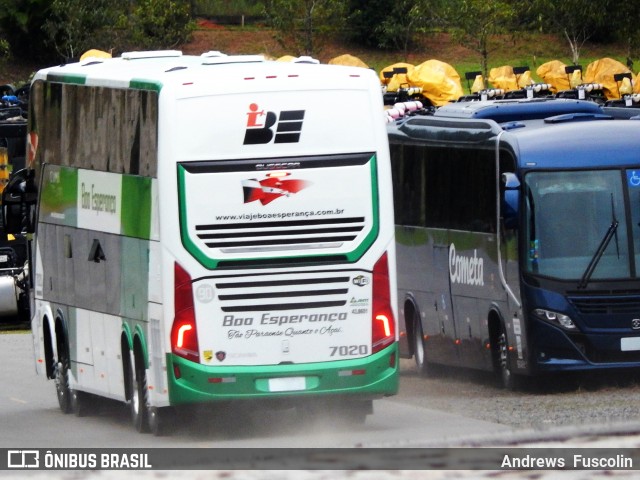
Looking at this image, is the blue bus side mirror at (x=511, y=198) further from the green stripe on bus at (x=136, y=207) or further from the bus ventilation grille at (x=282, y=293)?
the green stripe on bus at (x=136, y=207)

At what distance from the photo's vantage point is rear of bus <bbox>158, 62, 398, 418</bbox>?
16156mm

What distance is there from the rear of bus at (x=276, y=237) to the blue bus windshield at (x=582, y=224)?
4197mm

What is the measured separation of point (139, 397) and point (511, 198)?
5.14 meters

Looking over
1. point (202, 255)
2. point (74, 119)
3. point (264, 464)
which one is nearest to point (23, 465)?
point (264, 464)

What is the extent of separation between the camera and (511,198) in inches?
806

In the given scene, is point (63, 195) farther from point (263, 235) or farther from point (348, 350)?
point (348, 350)

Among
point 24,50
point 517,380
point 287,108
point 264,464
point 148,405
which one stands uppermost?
point 287,108

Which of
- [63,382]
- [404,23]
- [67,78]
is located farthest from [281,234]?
[404,23]

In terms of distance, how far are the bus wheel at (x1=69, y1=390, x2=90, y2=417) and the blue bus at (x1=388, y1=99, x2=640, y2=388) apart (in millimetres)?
4717

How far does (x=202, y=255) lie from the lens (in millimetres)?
16141

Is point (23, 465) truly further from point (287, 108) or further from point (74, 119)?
point (74, 119)

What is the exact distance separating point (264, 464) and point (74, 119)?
7966 mm

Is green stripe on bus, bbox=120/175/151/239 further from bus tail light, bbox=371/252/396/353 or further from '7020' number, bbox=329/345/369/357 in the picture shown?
bus tail light, bbox=371/252/396/353

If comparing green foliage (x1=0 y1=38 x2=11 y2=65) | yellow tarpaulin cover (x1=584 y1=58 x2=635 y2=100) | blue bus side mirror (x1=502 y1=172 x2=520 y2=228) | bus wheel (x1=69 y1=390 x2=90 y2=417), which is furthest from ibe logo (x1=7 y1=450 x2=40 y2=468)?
green foliage (x1=0 y1=38 x2=11 y2=65)
